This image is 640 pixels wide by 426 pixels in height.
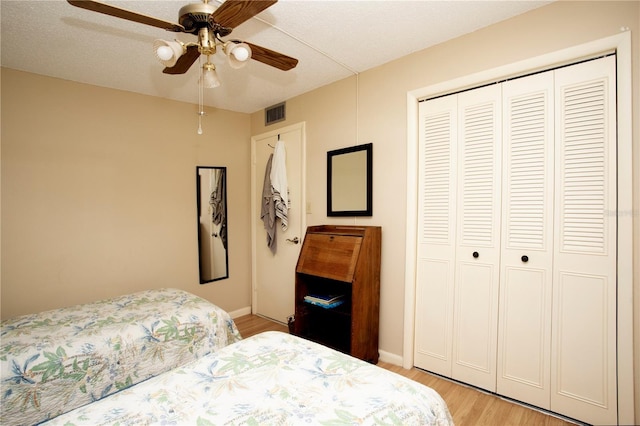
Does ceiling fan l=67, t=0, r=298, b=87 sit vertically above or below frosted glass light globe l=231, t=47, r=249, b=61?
above

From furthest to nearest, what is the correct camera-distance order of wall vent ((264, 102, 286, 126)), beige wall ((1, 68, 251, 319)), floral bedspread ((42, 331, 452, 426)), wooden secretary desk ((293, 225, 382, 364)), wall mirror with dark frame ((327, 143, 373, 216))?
wall vent ((264, 102, 286, 126)) → wall mirror with dark frame ((327, 143, 373, 216)) → beige wall ((1, 68, 251, 319)) → wooden secretary desk ((293, 225, 382, 364)) → floral bedspread ((42, 331, 452, 426))

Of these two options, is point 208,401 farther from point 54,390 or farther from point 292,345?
point 54,390

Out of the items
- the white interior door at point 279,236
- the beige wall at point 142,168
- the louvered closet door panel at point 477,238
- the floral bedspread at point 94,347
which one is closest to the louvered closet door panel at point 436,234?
the louvered closet door panel at point 477,238

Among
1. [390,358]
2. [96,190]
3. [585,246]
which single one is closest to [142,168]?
[96,190]

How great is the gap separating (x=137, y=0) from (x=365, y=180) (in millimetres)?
1951

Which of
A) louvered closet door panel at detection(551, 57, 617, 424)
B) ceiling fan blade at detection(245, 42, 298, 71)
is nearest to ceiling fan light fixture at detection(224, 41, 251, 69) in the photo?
ceiling fan blade at detection(245, 42, 298, 71)

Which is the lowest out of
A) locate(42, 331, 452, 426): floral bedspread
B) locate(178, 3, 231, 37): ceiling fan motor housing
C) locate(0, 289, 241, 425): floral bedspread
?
locate(0, 289, 241, 425): floral bedspread

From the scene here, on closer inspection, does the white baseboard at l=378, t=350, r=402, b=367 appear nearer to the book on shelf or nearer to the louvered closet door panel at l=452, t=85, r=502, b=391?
the louvered closet door panel at l=452, t=85, r=502, b=391

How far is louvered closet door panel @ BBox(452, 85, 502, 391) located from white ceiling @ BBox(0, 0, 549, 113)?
21.9 inches

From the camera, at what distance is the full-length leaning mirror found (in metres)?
3.50

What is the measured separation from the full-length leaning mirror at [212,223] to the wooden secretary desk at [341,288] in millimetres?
1329

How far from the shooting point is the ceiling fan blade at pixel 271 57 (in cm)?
163

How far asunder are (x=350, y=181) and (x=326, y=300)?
3.52ft

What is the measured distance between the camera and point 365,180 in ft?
8.86
